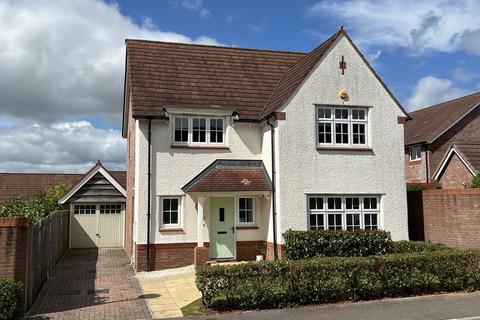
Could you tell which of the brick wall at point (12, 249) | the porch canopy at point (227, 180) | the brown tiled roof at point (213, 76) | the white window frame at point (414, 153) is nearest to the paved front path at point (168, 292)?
the porch canopy at point (227, 180)

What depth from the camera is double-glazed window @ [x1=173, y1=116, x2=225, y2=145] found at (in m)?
17.6

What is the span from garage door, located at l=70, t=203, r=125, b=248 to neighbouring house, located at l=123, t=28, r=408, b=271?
934 cm

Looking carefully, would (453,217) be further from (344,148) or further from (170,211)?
(170,211)

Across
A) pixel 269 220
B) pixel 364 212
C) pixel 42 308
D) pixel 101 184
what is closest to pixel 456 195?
pixel 364 212

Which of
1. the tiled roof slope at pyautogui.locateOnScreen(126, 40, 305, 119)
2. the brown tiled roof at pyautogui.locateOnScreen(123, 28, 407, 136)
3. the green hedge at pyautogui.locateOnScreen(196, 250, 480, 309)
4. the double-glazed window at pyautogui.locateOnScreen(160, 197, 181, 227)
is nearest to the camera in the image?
the green hedge at pyautogui.locateOnScreen(196, 250, 480, 309)

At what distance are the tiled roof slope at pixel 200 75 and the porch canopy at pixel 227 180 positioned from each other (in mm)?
1967

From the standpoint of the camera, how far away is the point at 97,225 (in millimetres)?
26391

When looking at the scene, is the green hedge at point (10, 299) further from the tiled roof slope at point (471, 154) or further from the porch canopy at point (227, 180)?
the tiled roof slope at point (471, 154)

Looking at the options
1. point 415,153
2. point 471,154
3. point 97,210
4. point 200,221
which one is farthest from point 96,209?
point 415,153

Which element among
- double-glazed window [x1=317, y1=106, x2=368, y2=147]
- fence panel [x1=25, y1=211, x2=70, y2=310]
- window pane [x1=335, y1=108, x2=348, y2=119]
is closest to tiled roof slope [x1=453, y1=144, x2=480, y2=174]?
double-glazed window [x1=317, y1=106, x2=368, y2=147]

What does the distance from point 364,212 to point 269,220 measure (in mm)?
3498

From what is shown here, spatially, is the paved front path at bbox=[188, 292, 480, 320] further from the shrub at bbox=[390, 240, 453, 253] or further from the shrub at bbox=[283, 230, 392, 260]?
the shrub at bbox=[283, 230, 392, 260]

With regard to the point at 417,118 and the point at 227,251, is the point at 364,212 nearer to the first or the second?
the point at 227,251

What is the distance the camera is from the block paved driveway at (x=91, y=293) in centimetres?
1067
